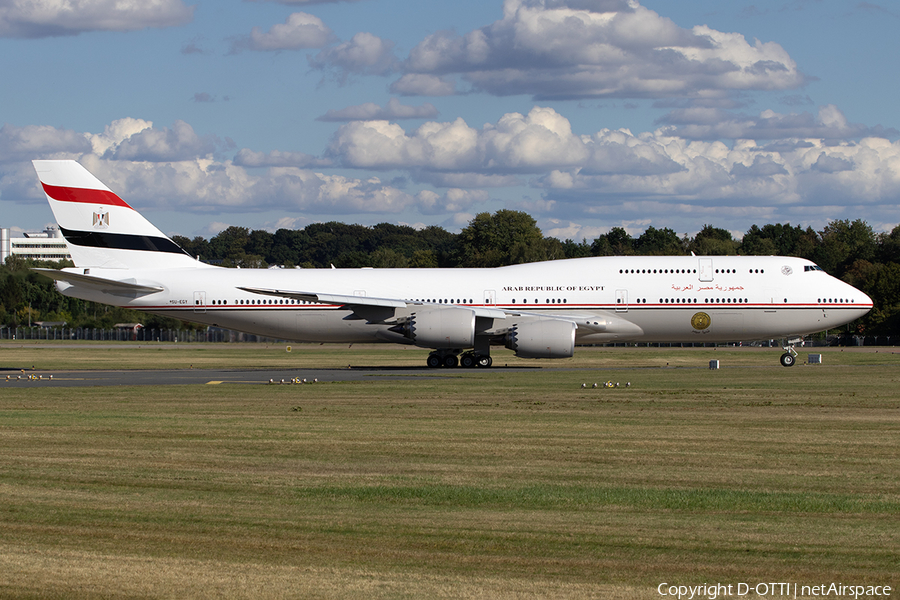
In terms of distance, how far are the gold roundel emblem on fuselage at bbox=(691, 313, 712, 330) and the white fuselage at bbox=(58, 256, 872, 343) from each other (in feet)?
0.13

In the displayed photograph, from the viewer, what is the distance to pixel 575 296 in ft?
128

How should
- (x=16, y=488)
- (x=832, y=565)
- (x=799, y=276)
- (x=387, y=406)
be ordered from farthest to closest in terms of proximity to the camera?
(x=799, y=276) < (x=387, y=406) < (x=16, y=488) < (x=832, y=565)

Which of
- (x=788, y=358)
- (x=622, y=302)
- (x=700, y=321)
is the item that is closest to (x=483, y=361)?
(x=622, y=302)

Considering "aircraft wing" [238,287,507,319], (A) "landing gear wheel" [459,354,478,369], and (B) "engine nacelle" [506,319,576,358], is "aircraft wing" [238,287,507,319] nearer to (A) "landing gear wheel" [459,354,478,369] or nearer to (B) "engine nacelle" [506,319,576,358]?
(B) "engine nacelle" [506,319,576,358]

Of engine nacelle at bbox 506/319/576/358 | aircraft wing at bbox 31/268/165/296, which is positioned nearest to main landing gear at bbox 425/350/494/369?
engine nacelle at bbox 506/319/576/358

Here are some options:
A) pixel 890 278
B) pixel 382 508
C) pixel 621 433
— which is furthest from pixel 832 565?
pixel 890 278

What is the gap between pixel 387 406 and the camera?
22.1 meters

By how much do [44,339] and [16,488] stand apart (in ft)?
281

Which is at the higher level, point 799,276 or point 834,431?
point 799,276

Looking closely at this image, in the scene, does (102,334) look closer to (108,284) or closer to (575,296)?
(108,284)

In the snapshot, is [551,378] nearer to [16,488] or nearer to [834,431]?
[834,431]

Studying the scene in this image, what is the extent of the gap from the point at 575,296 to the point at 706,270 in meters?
5.53

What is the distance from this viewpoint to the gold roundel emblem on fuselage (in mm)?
38750

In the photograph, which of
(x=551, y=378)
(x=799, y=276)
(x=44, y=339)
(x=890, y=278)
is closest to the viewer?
(x=551, y=378)
